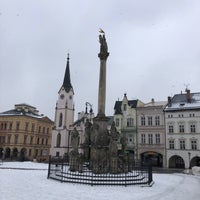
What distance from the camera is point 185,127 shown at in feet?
122

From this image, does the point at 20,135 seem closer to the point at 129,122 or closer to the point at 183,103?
the point at 129,122

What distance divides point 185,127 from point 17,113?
4222 cm

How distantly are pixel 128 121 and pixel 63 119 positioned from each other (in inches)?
877

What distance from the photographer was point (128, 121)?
43.2m

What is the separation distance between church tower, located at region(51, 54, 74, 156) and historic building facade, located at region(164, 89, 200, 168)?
25501 millimetres

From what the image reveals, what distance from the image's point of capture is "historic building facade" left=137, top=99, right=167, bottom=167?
39312 mm

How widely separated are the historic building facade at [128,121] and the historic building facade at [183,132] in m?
6.04

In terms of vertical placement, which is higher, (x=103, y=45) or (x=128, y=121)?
(x=103, y=45)

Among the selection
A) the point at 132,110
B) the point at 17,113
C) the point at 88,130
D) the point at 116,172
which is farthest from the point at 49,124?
the point at 116,172

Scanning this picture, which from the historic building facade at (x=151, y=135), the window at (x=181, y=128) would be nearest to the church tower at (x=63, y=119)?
the historic building facade at (x=151, y=135)

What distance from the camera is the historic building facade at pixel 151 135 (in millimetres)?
39312

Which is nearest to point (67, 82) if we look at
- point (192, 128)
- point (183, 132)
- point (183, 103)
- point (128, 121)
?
point (128, 121)

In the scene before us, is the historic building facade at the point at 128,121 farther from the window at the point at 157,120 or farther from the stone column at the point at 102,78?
the stone column at the point at 102,78

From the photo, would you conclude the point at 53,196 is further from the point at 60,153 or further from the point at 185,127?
the point at 60,153
